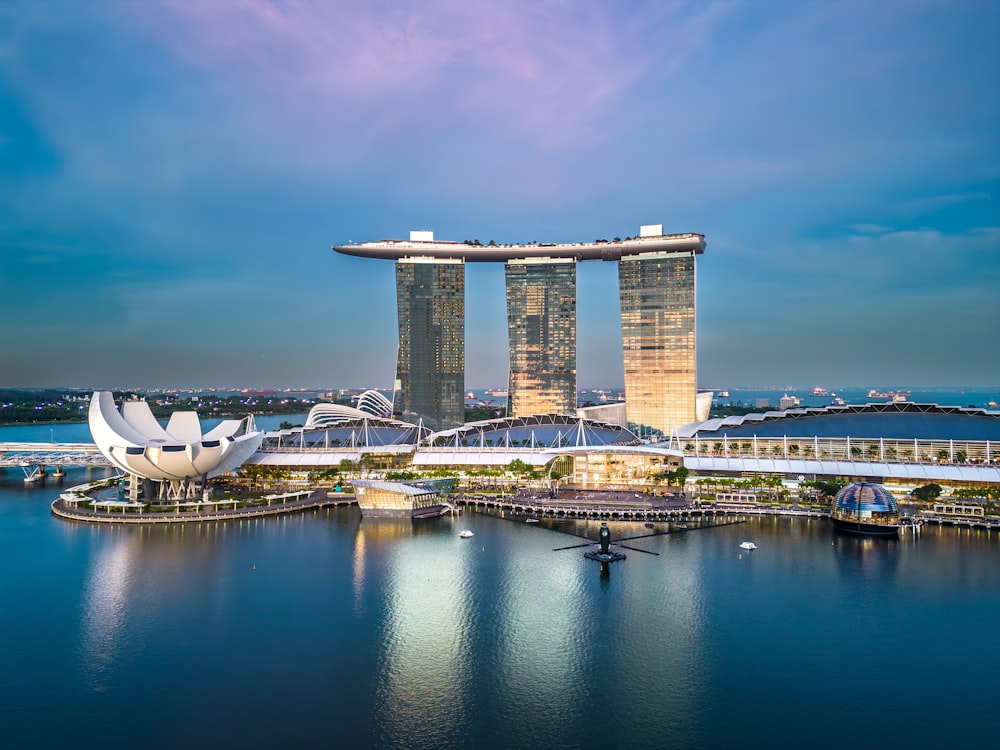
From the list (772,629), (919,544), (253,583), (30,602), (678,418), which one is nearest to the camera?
(772,629)

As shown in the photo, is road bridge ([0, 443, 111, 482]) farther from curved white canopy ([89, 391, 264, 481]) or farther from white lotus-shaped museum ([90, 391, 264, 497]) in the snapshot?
white lotus-shaped museum ([90, 391, 264, 497])

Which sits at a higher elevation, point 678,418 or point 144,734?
point 678,418

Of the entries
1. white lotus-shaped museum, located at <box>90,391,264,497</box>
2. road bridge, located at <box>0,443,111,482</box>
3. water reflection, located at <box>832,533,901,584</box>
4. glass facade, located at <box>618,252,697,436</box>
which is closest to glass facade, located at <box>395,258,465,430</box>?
glass facade, located at <box>618,252,697,436</box>

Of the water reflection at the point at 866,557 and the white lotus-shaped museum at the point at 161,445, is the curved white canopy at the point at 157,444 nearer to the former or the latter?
the white lotus-shaped museum at the point at 161,445

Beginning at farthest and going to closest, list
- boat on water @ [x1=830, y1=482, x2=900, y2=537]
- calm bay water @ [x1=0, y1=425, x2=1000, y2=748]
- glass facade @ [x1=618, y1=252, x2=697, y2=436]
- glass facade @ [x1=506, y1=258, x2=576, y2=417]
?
glass facade @ [x1=506, y1=258, x2=576, y2=417] → glass facade @ [x1=618, y1=252, x2=697, y2=436] → boat on water @ [x1=830, y1=482, x2=900, y2=537] → calm bay water @ [x1=0, y1=425, x2=1000, y2=748]

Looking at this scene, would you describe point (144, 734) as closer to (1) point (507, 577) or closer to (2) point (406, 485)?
(1) point (507, 577)

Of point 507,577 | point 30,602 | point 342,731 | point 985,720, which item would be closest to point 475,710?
point 342,731
